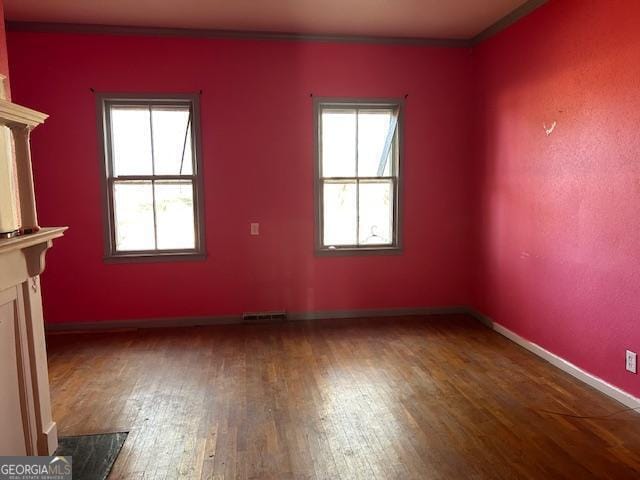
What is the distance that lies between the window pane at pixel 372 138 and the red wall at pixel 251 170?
8.8 inches

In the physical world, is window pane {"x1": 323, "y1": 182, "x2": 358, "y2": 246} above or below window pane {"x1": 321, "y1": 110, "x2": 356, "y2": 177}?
below

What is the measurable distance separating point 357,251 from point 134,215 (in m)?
2.28

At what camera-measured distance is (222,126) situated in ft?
15.2

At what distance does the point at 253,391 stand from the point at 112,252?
2.29 metres

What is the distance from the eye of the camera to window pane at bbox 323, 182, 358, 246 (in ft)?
16.1

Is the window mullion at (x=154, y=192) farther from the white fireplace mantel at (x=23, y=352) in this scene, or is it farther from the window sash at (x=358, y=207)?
the white fireplace mantel at (x=23, y=352)

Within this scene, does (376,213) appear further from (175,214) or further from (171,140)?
(171,140)

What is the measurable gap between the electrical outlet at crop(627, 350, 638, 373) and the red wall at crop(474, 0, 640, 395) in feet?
0.16

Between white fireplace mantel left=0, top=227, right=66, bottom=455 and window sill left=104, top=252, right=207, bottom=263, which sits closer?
white fireplace mantel left=0, top=227, right=66, bottom=455

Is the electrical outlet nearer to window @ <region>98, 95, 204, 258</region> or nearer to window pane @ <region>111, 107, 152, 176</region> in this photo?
window @ <region>98, 95, 204, 258</region>

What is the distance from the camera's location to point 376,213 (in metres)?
5.02

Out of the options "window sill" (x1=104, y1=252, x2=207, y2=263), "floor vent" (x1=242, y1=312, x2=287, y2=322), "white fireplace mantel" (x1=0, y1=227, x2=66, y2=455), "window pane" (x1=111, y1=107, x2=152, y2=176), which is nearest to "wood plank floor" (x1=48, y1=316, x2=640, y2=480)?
"floor vent" (x1=242, y1=312, x2=287, y2=322)

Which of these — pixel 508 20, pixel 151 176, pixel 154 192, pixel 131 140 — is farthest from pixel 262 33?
pixel 508 20

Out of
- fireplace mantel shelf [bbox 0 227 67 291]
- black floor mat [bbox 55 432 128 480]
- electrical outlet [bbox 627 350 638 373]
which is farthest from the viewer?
electrical outlet [bbox 627 350 638 373]
